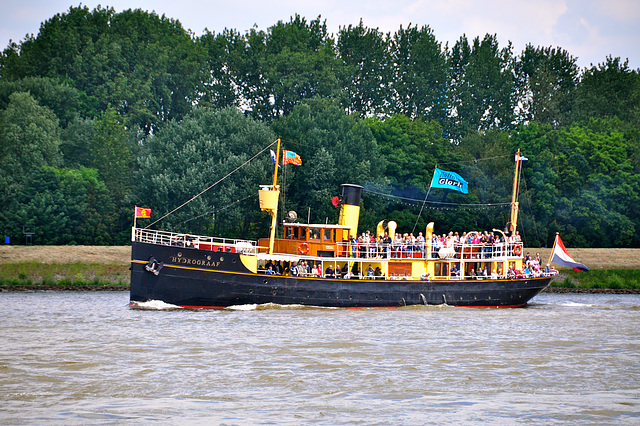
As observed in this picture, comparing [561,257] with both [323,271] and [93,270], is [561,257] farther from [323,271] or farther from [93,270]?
[93,270]

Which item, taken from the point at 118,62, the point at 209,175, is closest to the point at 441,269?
the point at 209,175

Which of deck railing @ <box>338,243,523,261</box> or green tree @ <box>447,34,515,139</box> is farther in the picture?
green tree @ <box>447,34,515,139</box>

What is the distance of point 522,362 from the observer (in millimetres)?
29344

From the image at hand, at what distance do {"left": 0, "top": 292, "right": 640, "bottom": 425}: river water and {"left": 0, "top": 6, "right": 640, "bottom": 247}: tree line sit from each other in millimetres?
24129

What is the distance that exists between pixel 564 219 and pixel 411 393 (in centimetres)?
6861

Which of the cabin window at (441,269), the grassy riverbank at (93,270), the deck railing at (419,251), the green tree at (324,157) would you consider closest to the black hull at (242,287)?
the cabin window at (441,269)

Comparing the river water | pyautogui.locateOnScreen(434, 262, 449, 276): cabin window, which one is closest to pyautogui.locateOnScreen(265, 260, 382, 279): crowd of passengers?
the river water

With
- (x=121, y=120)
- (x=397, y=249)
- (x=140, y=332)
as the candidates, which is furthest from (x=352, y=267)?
(x=121, y=120)

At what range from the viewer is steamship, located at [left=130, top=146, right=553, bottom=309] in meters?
44.6

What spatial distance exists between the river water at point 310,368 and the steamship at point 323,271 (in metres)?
1.68

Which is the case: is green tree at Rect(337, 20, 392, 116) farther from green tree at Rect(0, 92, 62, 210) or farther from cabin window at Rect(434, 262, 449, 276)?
cabin window at Rect(434, 262, 449, 276)

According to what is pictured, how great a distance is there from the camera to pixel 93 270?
220ft

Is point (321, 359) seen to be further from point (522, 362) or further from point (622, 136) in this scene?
point (622, 136)

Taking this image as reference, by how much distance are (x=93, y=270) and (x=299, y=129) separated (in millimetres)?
25642
